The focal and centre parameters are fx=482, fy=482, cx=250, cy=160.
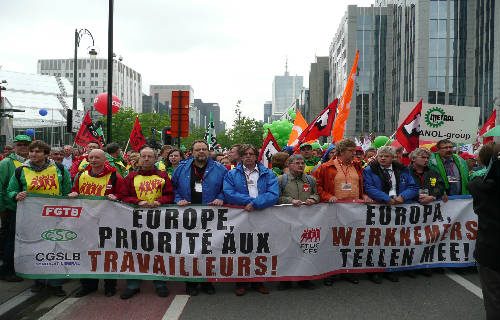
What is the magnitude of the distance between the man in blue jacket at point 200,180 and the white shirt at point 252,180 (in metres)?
0.30

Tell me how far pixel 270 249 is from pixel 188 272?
3.44 feet

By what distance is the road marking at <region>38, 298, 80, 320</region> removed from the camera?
5065 millimetres

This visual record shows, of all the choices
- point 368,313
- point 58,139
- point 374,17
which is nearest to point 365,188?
point 368,313

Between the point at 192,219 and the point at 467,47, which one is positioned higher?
the point at 467,47

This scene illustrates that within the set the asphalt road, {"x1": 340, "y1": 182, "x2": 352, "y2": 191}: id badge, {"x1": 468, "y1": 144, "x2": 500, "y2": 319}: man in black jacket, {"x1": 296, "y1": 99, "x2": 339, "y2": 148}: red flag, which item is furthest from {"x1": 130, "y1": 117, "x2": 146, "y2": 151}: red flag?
{"x1": 468, "y1": 144, "x2": 500, "y2": 319}: man in black jacket

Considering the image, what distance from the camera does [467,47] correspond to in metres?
51.4

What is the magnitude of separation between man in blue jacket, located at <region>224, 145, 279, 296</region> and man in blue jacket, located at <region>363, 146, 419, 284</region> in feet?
4.47

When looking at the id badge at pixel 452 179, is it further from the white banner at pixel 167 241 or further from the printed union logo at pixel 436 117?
the printed union logo at pixel 436 117

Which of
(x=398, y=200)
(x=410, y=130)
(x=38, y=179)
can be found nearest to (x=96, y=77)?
(x=410, y=130)

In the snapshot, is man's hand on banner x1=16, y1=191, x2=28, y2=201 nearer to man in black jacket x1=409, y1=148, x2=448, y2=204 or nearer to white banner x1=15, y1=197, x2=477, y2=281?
white banner x1=15, y1=197, x2=477, y2=281

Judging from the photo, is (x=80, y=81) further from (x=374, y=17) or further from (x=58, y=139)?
(x=374, y=17)

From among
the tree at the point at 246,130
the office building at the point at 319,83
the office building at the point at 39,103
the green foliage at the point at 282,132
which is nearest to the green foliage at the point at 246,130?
the tree at the point at 246,130

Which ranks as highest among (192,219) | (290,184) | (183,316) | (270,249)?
(290,184)

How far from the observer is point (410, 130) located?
8.61 metres
